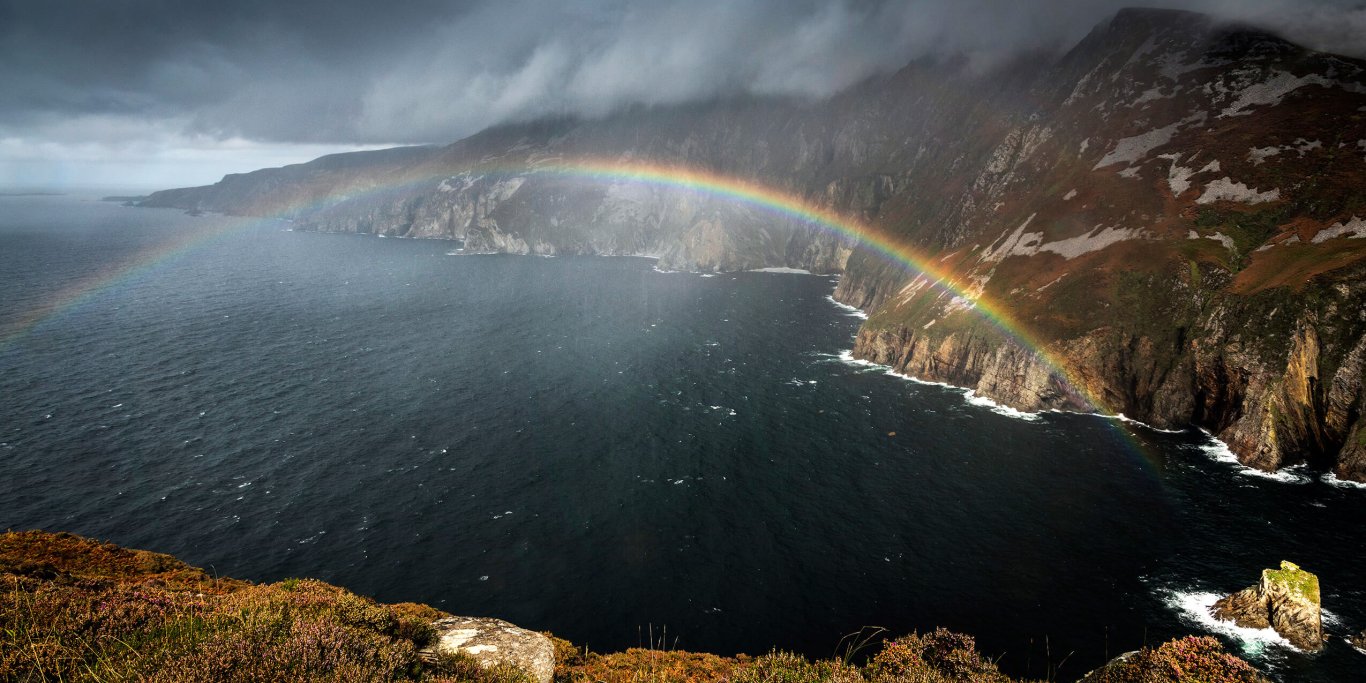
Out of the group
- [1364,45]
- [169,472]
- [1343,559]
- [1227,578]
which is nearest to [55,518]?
[169,472]

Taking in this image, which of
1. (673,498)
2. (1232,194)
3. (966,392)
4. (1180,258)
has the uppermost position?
(1232,194)

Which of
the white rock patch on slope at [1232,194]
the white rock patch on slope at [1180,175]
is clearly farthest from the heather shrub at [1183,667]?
the white rock patch on slope at [1180,175]

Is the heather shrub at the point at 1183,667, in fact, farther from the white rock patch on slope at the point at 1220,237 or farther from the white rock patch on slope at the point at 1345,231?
the white rock patch on slope at the point at 1220,237

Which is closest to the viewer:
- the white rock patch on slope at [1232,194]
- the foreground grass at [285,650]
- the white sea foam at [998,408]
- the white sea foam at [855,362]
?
the foreground grass at [285,650]

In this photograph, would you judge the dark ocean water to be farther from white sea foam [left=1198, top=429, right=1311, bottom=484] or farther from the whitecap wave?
the whitecap wave

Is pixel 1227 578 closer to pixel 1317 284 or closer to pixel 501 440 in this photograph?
pixel 1317 284

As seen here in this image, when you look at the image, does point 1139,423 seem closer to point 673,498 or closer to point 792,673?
point 673,498

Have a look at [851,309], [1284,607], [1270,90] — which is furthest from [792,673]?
[1270,90]
